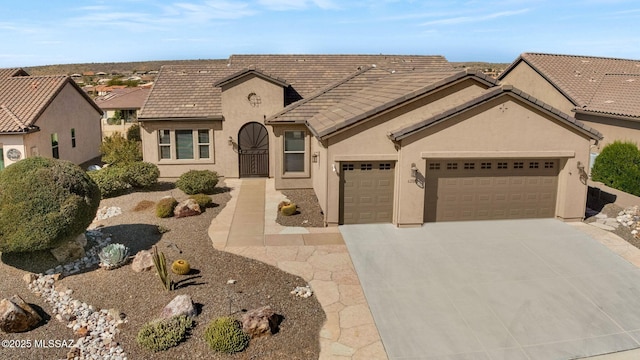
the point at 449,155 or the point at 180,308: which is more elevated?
the point at 449,155

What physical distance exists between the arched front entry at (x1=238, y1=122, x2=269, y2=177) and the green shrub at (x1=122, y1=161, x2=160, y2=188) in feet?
14.4

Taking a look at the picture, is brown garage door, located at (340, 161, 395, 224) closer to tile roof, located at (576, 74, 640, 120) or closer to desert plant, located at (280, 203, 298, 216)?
desert plant, located at (280, 203, 298, 216)

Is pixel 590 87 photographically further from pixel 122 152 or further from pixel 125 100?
pixel 125 100

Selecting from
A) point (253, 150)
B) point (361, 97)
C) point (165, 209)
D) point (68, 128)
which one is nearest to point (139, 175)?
point (165, 209)

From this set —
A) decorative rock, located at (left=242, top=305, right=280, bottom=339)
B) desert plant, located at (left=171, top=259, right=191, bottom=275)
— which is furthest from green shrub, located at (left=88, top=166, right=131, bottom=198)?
decorative rock, located at (left=242, top=305, right=280, bottom=339)

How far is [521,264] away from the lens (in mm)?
12453

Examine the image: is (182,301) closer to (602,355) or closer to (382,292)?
(382,292)

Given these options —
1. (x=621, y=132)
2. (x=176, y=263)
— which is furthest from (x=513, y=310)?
(x=621, y=132)

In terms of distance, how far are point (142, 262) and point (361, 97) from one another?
10.6 m

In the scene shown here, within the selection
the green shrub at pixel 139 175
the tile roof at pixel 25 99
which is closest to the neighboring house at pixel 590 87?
the green shrub at pixel 139 175

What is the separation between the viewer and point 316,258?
12961mm

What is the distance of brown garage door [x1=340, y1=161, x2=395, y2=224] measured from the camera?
15.4 meters

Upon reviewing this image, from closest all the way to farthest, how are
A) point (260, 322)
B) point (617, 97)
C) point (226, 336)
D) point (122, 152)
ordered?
point (226, 336) < point (260, 322) < point (122, 152) < point (617, 97)

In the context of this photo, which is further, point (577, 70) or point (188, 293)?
point (577, 70)
